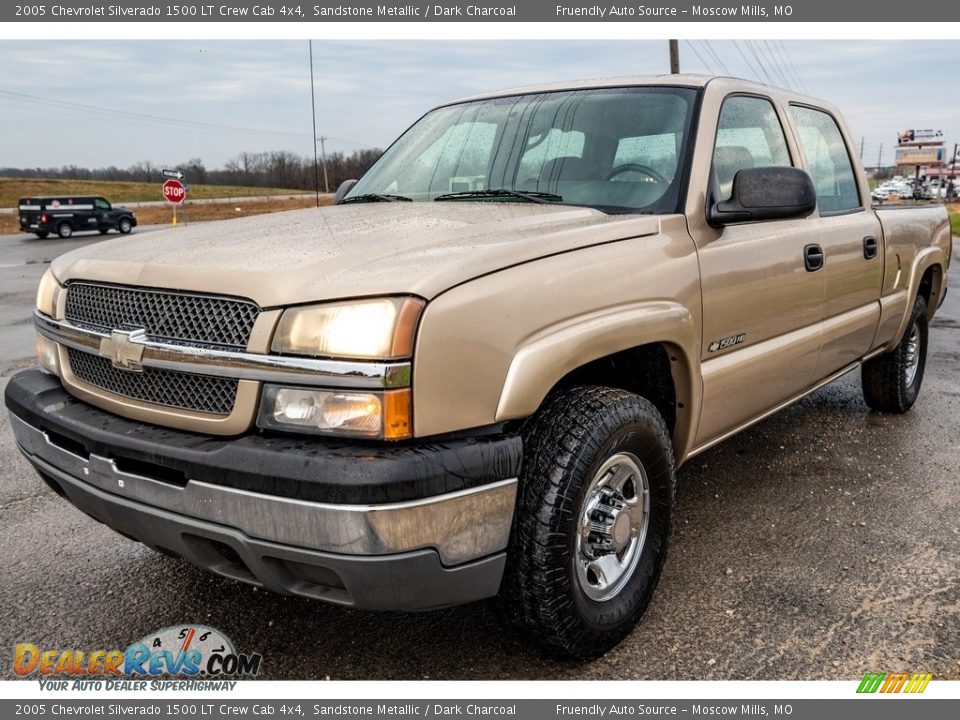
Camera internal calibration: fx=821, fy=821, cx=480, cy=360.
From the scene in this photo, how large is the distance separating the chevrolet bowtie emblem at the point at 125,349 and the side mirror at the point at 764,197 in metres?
1.97

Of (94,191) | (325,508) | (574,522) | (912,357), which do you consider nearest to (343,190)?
(574,522)

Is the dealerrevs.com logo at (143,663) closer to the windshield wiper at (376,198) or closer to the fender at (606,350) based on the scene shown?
the fender at (606,350)

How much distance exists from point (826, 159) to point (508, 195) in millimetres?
2045

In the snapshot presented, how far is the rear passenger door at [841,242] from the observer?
3850 millimetres

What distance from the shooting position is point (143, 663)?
255cm

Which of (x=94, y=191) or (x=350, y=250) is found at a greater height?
(x=94, y=191)

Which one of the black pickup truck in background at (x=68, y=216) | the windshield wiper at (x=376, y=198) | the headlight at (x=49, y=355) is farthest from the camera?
the black pickup truck in background at (x=68, y=216)

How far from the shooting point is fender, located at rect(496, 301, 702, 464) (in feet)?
6.97

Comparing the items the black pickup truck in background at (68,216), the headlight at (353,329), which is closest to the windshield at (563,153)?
the headlight at (353,329)

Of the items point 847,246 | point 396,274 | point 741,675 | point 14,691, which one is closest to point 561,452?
point 396,274

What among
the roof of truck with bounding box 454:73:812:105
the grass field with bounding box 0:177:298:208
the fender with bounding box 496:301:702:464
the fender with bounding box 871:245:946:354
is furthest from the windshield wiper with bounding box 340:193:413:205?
the grass field with bounding box 0:177:298:208

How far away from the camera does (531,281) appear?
7.27 ft

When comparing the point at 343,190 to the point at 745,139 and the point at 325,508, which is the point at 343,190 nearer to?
the point at 745,139

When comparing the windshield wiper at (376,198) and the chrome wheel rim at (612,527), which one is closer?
the chrome wheel rim at (612,527)
